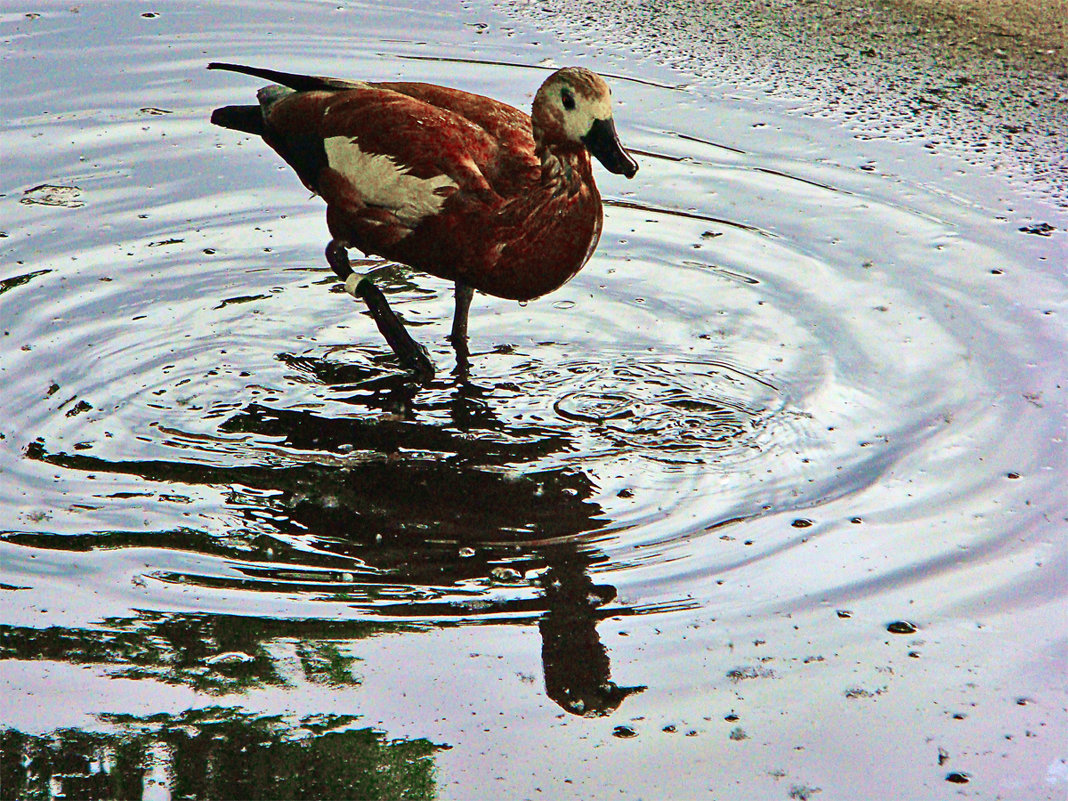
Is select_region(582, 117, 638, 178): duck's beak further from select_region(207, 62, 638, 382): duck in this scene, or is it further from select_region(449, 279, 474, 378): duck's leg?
select_region(449, 279, 474, 378): duck's leg

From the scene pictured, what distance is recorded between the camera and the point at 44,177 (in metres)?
6.20

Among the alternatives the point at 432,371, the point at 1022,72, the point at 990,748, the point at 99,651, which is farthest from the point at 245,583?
the point at 1022,72

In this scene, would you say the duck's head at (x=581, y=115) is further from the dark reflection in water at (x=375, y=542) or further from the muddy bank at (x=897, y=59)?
the muddy bank at (x=897, y=59)

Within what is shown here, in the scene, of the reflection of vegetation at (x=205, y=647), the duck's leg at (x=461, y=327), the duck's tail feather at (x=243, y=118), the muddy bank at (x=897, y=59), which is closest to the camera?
the reflection of vegetation at (x=205, y=647)

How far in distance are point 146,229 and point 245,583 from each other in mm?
2660

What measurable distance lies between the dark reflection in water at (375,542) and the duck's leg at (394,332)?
125mm

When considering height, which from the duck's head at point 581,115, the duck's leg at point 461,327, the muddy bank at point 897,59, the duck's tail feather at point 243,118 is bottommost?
the duck's leg at point 461,327

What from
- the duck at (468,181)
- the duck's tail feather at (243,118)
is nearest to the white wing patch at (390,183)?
the duck at (468,181)

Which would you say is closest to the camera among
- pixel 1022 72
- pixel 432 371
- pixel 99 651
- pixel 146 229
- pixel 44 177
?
pixel 99 651

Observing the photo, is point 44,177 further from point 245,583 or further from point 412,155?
point 245,583

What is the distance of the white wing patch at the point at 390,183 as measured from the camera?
4.57 meters

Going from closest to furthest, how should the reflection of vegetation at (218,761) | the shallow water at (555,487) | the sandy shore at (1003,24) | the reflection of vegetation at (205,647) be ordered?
the reflection of vegetation at (218,761)
the shallow water at (555,487)
the reflection of vegetation at (205,647)
the sandy shore at (1003,24)

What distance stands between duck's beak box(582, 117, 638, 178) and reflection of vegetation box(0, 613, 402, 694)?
181cm

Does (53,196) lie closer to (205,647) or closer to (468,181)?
(468,181)
